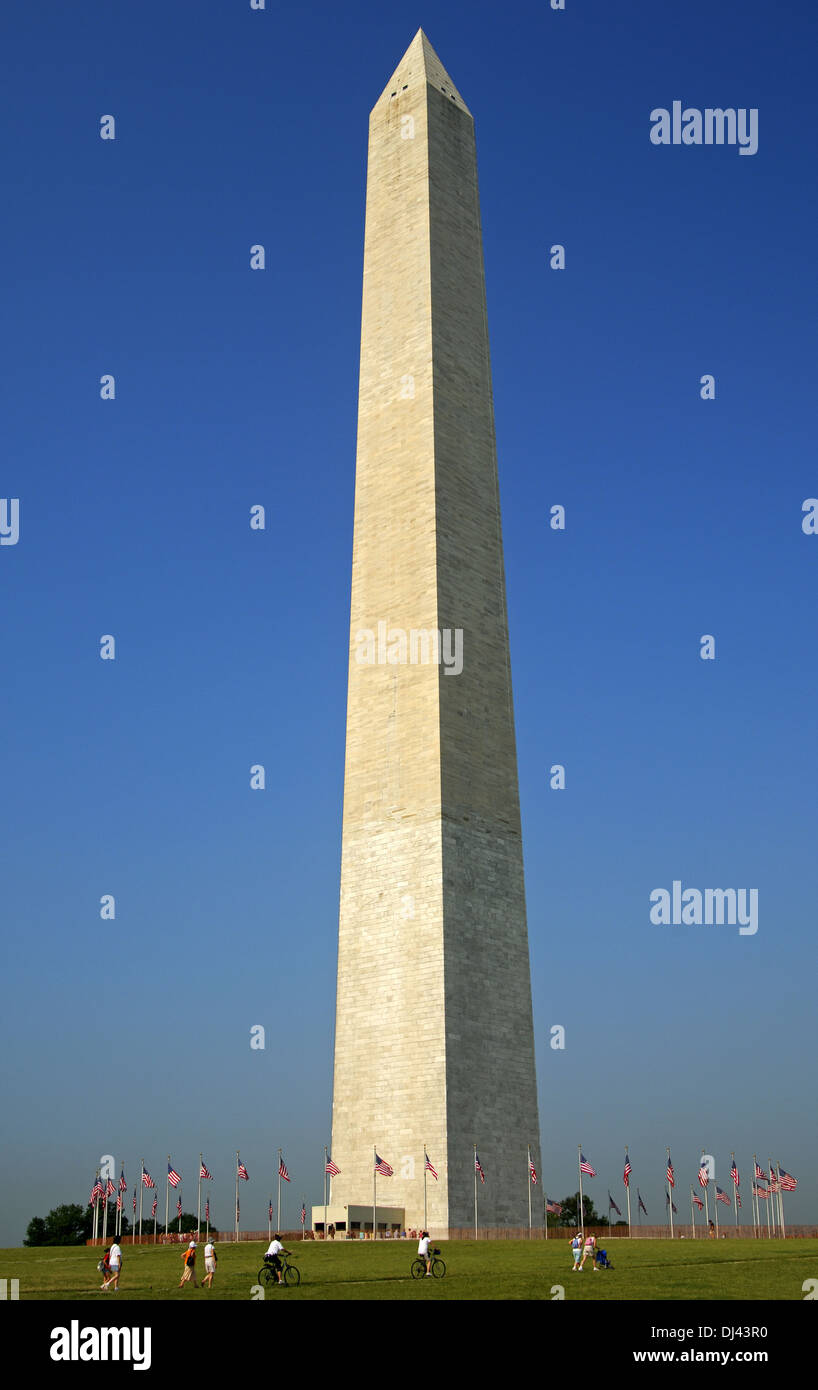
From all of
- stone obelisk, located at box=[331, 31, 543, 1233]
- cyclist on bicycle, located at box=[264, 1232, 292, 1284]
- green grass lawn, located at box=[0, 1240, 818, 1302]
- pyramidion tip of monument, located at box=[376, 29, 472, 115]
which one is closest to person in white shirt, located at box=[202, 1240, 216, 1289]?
green grass lawn, located at box=[0, 1240, 818, 1302]

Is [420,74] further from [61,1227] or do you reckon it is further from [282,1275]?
[61,1227]

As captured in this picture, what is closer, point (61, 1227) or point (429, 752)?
point (429, 752)

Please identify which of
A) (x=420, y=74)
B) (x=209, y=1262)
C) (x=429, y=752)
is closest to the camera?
(x=209, y=1262)

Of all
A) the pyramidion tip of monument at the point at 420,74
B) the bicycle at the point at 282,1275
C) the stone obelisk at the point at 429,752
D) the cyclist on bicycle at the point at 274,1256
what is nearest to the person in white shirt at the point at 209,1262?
the bicycle at the point at 282,1275

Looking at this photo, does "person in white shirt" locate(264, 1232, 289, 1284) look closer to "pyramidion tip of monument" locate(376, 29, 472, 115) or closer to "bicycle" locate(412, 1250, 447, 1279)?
"bicycle" locate(412, 1250, 447, 1279)

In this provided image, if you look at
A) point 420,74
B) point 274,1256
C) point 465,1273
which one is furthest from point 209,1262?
point 420,74

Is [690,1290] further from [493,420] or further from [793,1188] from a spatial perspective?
[493,420]
